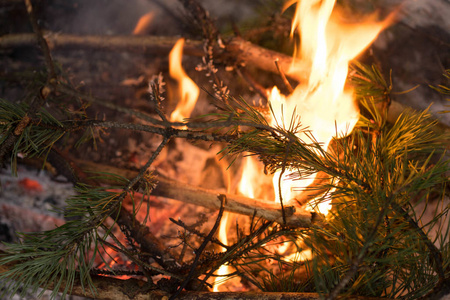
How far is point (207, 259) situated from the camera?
3.19 ft

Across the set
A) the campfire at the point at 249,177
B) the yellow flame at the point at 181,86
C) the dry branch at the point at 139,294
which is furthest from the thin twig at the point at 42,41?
the yellow flame at the point at 181,86

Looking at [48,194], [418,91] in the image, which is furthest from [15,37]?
[418,91]

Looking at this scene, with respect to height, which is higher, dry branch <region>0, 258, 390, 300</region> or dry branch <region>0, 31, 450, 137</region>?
dry branch <region>0, 31, 450, 137</region>

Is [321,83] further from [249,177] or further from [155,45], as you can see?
[155,45]

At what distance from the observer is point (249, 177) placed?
1.40m

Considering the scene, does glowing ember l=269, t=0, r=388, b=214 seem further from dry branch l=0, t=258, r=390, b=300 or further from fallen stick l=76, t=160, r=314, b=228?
dry branch l=0, t=258, r=390, b=300

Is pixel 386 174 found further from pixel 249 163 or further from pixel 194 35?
pixel 194 35

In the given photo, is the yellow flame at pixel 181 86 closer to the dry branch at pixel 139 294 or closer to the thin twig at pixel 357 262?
the dry branch at pixel 139 294

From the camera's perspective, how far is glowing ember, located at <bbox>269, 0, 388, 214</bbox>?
3.58 ft

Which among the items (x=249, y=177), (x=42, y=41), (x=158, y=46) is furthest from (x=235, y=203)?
(x=158, y=46)

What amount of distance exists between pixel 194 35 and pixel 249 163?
0.70 meters

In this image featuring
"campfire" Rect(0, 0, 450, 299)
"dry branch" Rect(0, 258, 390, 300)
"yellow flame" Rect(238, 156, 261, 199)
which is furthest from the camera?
"yellow flame" Rect(238, 156, 261, 199)

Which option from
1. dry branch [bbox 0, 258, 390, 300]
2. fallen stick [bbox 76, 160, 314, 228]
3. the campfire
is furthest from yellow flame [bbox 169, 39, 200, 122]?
dry branch [bbox 0, 258, 390, 300]

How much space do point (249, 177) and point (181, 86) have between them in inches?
20.4
